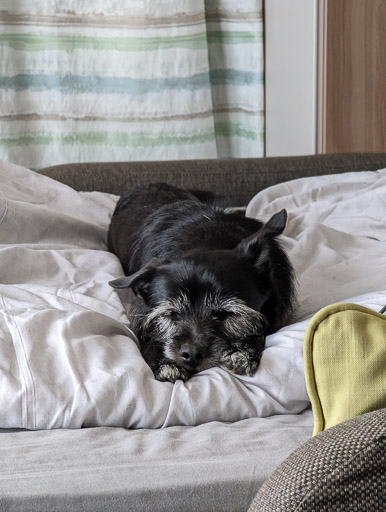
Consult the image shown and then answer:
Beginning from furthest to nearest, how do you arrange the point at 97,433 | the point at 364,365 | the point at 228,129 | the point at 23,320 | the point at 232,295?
1. the point at 228,129
2. the point at 232,295
3. the point at 23,320
4. the point at 97,433
5. the point at 364,365

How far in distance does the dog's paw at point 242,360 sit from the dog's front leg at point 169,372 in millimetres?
88

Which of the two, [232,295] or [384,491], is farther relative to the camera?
Answer: [232,295]

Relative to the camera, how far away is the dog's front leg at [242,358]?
1495mm

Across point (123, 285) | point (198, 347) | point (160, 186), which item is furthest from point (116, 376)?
point (160, 186)

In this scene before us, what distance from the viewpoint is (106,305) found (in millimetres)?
1764

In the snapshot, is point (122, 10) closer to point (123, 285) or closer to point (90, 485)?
point (123, 285)

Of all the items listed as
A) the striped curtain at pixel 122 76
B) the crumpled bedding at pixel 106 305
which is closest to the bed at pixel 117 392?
the crumpled bedding at pixel 106 305

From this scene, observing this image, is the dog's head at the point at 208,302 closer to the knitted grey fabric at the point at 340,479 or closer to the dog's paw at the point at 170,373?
the dog's paw at the point at 170,373

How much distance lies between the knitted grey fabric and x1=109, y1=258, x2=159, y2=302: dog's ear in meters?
0.96

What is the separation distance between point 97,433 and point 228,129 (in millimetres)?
3279

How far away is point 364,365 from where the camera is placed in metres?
0.98

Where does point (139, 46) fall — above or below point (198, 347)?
above

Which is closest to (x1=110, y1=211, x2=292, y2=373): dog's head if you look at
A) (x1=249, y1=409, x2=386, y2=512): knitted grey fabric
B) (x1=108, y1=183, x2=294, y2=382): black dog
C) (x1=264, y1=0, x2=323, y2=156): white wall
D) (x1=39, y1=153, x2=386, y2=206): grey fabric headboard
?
(x1=108, y1=183, x2=294, y2=382): black dog

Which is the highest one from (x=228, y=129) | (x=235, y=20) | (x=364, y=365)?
(x=235, y=20)
